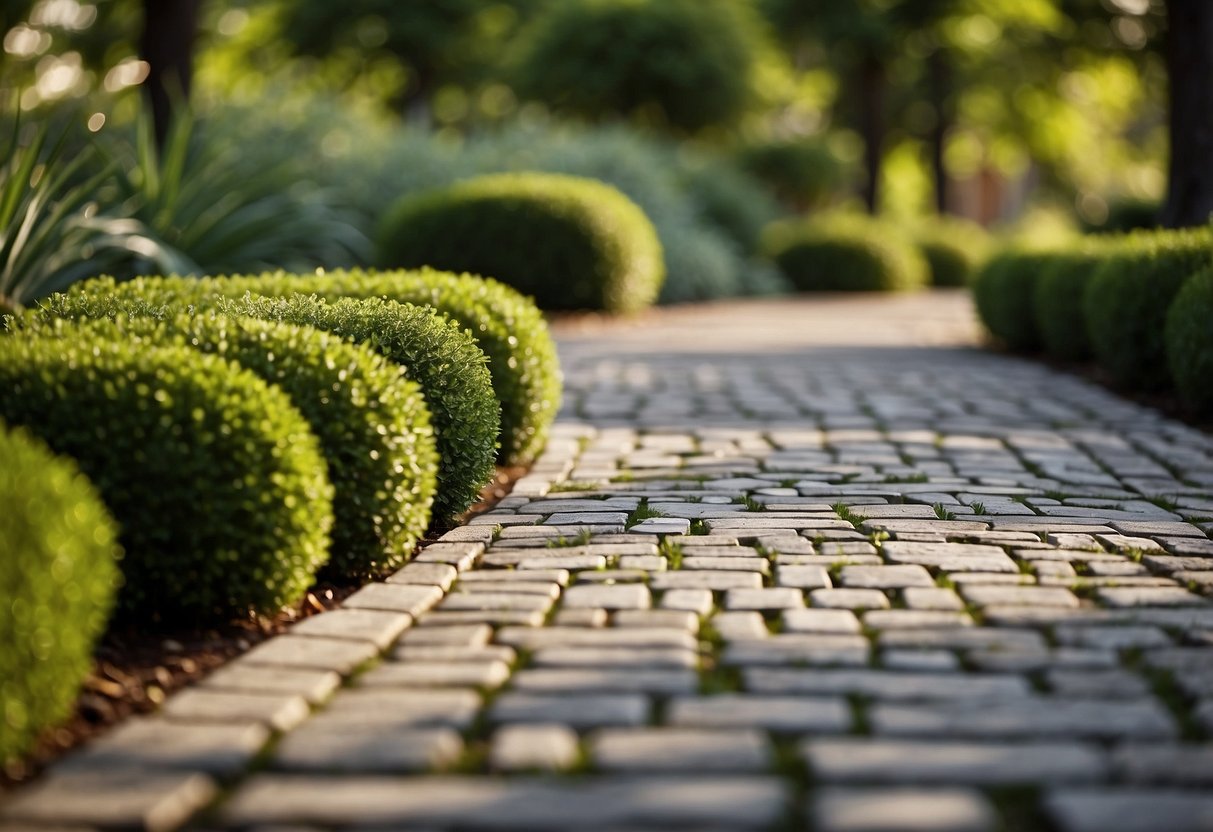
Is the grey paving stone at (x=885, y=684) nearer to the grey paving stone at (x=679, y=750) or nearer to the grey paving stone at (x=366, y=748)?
the grey paving stone at (x=679, y=750)

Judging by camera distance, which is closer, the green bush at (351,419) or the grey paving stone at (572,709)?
the grey paving stone at (572,709)

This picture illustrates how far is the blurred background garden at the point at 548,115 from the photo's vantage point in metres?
10.3

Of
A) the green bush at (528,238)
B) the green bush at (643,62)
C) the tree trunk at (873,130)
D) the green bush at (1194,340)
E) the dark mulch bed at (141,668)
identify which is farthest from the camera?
the tree trunk at (873,130)

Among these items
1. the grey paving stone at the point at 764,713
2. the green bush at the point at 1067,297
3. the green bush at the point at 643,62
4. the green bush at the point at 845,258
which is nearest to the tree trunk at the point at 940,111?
the green bush at the point at 643,62

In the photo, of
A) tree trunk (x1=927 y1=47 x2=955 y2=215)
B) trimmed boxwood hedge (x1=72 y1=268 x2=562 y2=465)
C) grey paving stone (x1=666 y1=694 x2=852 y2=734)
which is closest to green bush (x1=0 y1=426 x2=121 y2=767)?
grey paving stone (x1=666 y1=694 x2=852 y2=734)

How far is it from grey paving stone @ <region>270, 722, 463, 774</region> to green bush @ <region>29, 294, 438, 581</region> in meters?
1.24

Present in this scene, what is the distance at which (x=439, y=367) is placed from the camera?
486 centimetres

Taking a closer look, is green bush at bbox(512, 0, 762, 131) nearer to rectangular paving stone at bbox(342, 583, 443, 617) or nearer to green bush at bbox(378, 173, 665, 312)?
green bush at bbox(378, 173, 665, 312)

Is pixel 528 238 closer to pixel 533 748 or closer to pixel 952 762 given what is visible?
pixel 533 748

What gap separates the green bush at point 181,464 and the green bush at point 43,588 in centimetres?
54

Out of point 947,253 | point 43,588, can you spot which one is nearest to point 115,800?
point 43,588

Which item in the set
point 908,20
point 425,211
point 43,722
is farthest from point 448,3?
point 43,722

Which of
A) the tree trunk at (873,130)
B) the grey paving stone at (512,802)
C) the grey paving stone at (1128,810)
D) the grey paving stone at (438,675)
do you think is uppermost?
the tree trunk at (873,130)

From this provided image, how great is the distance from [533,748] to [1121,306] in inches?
268
